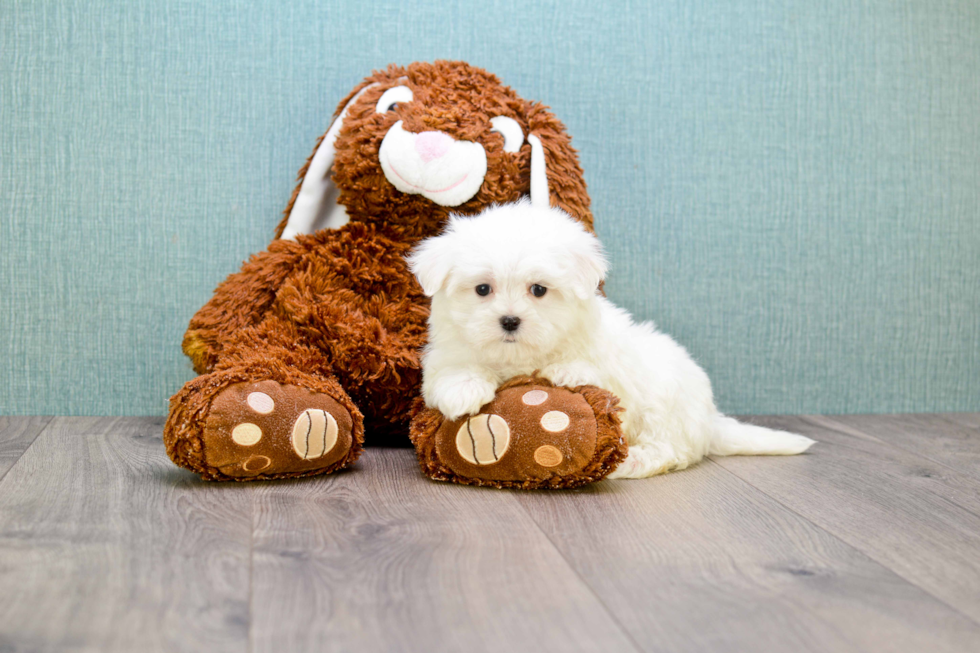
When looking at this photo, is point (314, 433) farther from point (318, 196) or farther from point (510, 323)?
point (318, 196)

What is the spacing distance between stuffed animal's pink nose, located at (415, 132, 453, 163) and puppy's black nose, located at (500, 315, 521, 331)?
1.24 feet

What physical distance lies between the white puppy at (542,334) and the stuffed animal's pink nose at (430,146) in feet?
0.55

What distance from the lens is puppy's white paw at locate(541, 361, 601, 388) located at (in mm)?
1295

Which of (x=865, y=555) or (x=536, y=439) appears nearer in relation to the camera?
(x=865, y=555)

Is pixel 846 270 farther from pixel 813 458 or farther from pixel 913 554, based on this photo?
pixel 913 554

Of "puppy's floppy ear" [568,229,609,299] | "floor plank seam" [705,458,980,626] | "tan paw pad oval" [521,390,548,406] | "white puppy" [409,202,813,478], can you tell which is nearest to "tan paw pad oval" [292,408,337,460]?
"white puppy" [409,202,813,478]

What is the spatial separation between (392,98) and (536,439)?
71cm

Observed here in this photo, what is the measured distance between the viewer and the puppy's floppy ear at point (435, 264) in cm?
127

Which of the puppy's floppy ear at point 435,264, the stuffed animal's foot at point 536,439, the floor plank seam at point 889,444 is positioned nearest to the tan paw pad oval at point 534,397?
the stuffed animal's foot at point 536,439

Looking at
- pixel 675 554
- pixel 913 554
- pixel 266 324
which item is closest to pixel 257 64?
pixel 266 324

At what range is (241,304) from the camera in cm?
153

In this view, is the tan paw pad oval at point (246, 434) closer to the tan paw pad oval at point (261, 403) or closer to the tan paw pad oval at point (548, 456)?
the tan paw pad oval at point (261, 403)

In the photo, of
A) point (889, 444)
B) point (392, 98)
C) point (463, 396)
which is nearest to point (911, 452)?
point (889, 444)

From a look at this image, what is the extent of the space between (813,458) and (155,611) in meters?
1.19
